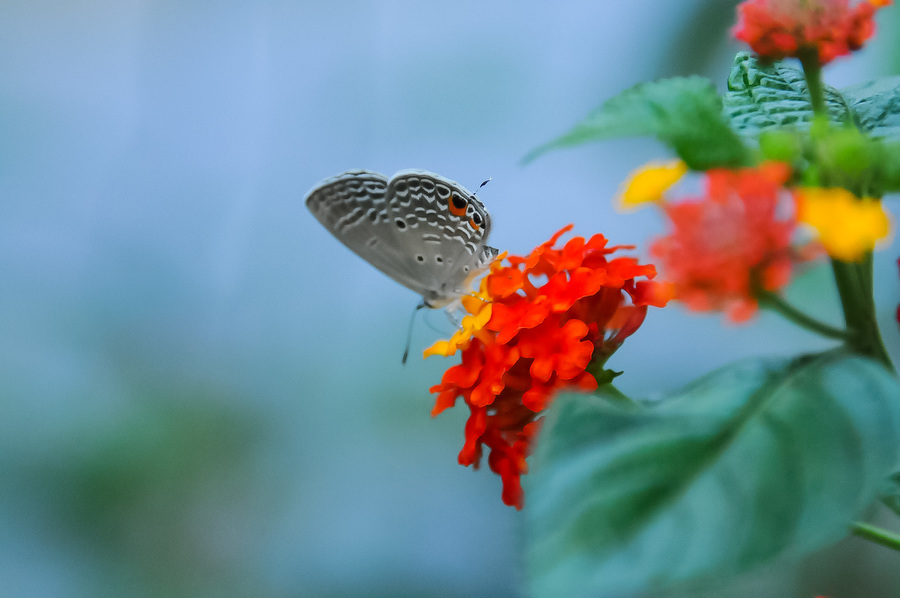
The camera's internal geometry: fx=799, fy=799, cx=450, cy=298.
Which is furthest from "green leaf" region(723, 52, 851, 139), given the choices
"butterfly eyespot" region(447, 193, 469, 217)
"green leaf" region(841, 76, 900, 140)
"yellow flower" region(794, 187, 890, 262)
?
"butterfly eyespot" region(447, 193, 469, 217)

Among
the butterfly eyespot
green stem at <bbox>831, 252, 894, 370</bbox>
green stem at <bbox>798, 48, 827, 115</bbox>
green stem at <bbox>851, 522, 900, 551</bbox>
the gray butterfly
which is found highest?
green stem at <bbox>798, 48, 827, 115</bbox>

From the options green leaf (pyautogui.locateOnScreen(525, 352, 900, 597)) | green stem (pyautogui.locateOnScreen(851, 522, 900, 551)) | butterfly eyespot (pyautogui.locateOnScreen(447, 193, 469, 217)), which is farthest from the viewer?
butterfly eyespot (pyautogui.locateOnScreen(447, 193, 469, 217))

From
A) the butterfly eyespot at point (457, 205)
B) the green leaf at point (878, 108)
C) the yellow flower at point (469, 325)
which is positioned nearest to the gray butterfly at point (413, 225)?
the butterfly eyespot at point (457, 205)

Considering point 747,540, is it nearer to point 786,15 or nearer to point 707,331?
point 786,15

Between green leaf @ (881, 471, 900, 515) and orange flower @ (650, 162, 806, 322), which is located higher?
orange flower @ (650, 162, 806, 322)

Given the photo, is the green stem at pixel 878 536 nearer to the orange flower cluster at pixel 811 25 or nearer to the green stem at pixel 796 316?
the green stem at pixel 796 316

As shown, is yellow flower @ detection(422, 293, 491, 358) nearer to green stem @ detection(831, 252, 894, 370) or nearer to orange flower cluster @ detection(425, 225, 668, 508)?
orange flower cluster @ detection(425, 225, 668, 508)

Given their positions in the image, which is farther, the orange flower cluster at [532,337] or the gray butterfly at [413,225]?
the gray butterfly at [413,225]
